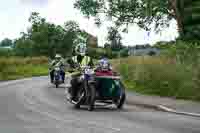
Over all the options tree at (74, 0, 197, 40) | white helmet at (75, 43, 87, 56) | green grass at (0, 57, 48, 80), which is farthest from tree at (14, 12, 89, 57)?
white helmet at (75, 43, 87, 56)

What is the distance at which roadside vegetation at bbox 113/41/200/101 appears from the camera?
797 inches

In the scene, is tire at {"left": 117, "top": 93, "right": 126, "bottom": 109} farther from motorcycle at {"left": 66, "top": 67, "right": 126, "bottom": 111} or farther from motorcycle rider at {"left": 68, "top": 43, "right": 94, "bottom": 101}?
motorcycle rider at {"left": 68, "top": 43, "right": 94, "bottom": 101}

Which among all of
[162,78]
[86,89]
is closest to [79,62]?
[86,89]

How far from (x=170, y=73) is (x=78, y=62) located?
6105 millimetres

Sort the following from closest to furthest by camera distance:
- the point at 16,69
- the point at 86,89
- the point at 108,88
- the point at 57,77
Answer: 1. the point at 86,89
2. the point at 108,88
3. the point at 57,77
4. the point at 16,69

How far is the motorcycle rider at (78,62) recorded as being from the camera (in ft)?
58.0

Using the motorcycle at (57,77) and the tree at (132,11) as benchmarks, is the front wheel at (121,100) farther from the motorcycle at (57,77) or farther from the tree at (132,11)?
the tree at (132,11)

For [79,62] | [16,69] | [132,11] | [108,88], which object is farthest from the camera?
[16,69]

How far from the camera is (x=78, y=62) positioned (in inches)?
703

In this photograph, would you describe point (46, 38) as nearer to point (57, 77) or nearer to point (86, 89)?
point (57, 77)

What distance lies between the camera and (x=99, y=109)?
17.8 meters

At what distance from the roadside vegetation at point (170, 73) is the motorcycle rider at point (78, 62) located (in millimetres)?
4352

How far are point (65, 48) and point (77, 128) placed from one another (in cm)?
10412

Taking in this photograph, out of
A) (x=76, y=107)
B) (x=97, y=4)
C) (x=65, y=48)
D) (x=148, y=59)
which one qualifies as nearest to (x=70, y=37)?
(x=65, y=48)
